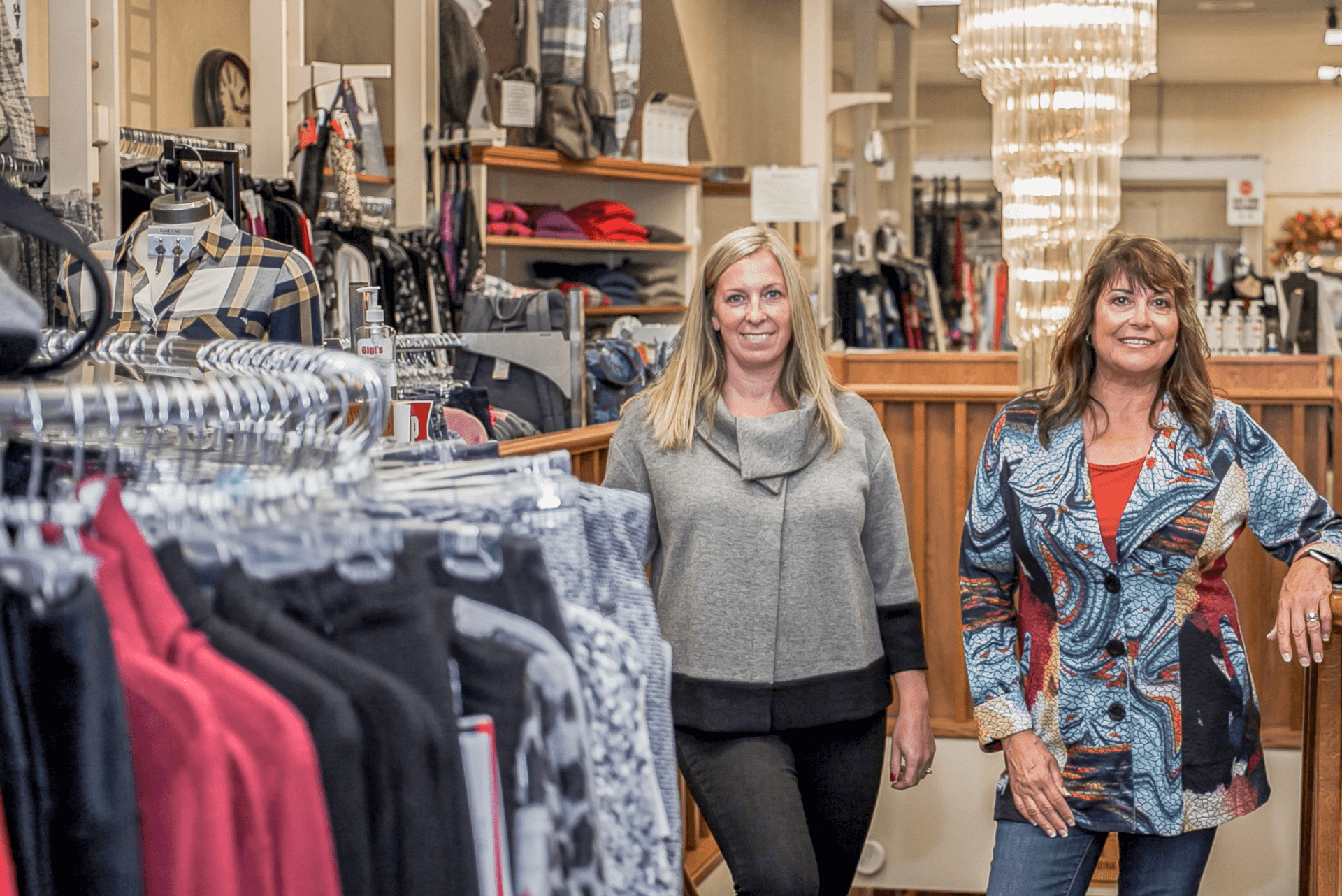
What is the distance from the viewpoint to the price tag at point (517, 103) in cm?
641

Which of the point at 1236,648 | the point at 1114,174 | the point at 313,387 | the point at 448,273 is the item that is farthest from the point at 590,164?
the point at 313,387

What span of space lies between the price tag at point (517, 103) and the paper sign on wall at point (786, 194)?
1175 mm

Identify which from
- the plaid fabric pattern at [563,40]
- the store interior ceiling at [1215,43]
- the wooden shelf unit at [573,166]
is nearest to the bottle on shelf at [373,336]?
the wooden shelf unit at [573,166]

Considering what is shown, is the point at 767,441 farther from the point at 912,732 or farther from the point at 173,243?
the point at 173,243

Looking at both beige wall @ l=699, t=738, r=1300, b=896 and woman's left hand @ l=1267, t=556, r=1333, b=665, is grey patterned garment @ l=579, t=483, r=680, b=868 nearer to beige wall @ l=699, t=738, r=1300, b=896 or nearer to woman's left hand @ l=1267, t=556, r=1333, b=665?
woman's left hand @ l=1267, t=556, r=1333, b=665

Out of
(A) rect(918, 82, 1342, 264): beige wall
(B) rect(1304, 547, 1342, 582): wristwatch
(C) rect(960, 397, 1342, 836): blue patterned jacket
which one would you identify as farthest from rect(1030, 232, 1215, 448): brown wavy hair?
(A) rect(918, 82, 1342, 264): beige wall

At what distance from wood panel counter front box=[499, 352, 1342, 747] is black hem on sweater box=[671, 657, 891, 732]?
1576 millimetres

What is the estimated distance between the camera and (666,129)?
7.40 m

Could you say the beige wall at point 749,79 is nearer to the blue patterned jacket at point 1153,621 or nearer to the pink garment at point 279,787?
the blue patterned jacket at point 1153,621

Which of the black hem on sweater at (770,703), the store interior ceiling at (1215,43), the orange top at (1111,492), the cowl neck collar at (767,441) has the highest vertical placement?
the store interior ceiling at (1215,43)

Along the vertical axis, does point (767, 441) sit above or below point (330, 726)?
above

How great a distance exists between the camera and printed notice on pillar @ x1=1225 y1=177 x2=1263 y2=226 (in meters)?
15.3

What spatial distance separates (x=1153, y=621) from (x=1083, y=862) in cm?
42

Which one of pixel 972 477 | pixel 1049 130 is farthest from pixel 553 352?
pixel 1049 130
